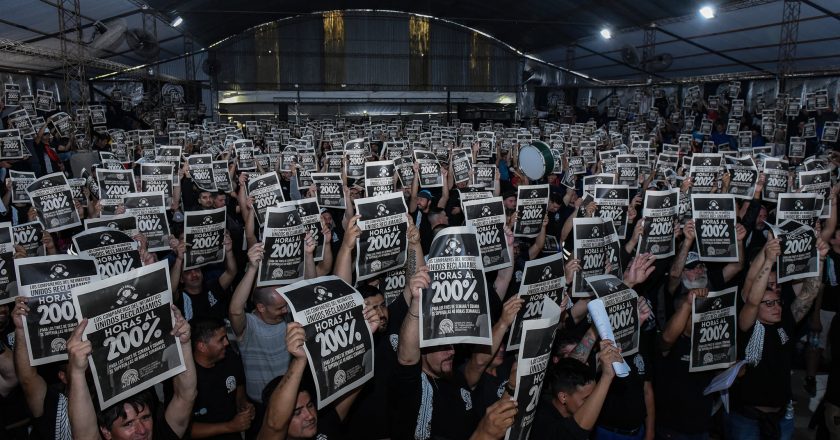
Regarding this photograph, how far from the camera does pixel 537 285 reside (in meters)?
5.83

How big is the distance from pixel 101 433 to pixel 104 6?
89.3 ft

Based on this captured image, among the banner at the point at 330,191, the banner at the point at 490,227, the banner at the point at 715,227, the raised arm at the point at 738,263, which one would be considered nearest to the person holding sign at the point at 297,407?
the banner at the point at 490,227

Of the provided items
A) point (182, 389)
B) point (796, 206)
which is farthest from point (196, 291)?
point (796, 206)

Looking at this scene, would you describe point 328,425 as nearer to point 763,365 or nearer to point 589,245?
point 589,245

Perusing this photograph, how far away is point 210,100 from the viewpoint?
4503 centimetres

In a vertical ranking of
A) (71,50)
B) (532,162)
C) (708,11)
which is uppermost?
(708,11)

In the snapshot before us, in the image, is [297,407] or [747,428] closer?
[297,407]

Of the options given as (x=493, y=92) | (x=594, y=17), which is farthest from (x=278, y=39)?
(x=594, y=17)

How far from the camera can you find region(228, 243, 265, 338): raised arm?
18.7ft

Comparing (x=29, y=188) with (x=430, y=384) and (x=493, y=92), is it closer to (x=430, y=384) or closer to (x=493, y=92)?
(x=430, y=384)

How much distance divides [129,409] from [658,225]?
6042 mm

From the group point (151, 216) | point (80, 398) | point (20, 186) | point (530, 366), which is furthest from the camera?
point (20, 186)

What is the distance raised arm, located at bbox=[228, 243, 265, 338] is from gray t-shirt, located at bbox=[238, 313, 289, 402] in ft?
0.48

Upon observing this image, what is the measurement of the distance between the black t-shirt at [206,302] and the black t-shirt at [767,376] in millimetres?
4931
